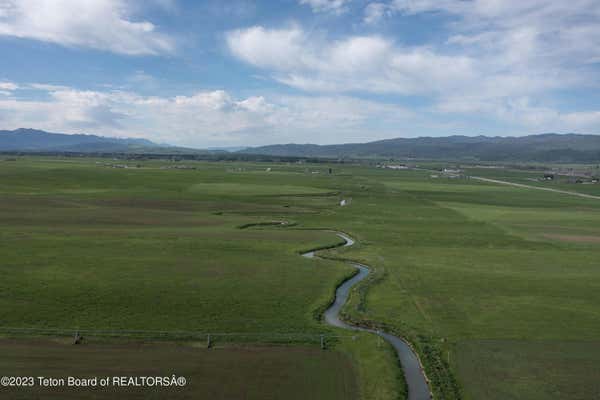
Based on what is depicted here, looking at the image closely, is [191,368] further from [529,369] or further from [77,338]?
[529,369]

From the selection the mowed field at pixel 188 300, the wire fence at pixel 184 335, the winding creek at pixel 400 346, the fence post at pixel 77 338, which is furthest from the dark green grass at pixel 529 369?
the fence post at pixel 77 338

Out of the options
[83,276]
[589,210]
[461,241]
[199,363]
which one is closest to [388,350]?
[199,363]

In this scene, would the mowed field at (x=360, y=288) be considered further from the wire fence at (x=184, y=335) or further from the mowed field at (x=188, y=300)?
the wire fence at (x=184, y=335)

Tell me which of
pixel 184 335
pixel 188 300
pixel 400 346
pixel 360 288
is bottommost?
pixel 400 346

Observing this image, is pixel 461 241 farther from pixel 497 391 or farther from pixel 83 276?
pixel 83 276

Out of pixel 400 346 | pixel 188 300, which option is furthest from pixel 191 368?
pixel 400 346

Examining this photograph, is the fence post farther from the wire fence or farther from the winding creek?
the winding creek
